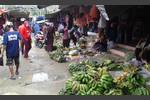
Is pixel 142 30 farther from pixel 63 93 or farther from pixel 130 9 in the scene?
pixel 63 93

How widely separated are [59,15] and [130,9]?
11.6 m

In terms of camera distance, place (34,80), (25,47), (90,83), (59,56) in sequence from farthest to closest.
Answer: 1. (25,47)
2. (59,56)
3. (34,80)
4. (90,83)

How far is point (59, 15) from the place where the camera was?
25.8m

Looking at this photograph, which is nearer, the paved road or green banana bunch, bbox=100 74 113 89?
green banana bunch, bbox=100 74 113 89

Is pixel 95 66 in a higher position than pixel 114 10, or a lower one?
lower

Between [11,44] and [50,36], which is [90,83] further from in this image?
[50,36]

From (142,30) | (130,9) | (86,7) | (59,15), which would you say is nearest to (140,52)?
(142,30)

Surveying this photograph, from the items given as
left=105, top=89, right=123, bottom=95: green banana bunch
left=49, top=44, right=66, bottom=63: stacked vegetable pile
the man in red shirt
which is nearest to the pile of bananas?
left=105, top=89, right=123, bottom=95: green banana bunch

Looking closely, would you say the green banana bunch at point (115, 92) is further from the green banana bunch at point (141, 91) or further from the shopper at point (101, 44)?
the shopper at point (101, 44)

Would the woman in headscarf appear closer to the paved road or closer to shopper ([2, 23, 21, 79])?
the paved road

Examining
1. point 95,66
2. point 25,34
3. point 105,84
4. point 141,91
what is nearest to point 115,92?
point 105,84

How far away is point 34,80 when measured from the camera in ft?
37.3

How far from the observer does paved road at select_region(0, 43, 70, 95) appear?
10.2 m

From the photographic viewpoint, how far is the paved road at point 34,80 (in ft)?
33.6
